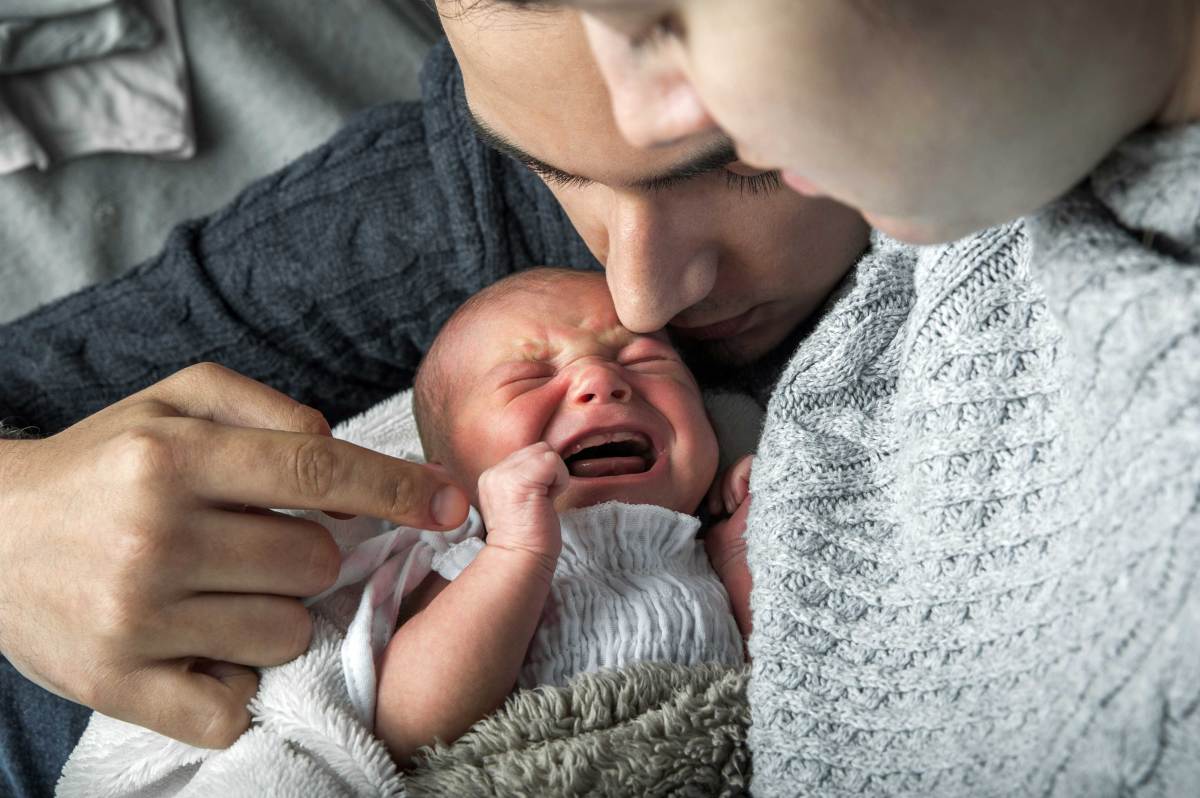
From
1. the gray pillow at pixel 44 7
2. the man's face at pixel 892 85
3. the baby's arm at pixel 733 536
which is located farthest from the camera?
the gray pillow at pixel 44 7

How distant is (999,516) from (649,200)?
37cm

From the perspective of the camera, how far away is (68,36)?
1.55 m

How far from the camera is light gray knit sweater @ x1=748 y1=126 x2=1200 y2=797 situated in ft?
Answer: 1.86

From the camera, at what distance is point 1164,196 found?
569 millimetres

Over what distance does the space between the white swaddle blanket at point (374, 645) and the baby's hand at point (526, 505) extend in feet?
0.24

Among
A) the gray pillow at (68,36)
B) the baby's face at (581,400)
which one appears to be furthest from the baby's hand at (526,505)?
the gray pillow at (68,36)

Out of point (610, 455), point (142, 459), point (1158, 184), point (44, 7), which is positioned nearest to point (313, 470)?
point (142, 459)

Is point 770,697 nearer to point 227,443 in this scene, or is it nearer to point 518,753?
point 518,753

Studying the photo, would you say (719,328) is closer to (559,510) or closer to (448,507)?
(559,510)

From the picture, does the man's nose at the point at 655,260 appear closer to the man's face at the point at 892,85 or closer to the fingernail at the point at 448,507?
the fingernail at the point at 448,507

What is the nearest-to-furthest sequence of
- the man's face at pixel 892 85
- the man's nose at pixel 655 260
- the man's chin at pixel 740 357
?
the man's face at pixel 892 85 → the man's nose at pixel 655 260 → the man's chin at pixel 740 357

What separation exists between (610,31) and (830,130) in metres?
0.11

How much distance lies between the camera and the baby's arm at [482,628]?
932 millimetres

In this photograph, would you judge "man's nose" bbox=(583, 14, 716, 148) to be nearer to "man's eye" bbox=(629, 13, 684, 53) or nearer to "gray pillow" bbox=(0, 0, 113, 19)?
"man's eye" bbox=(629, 13, 684, 53)
